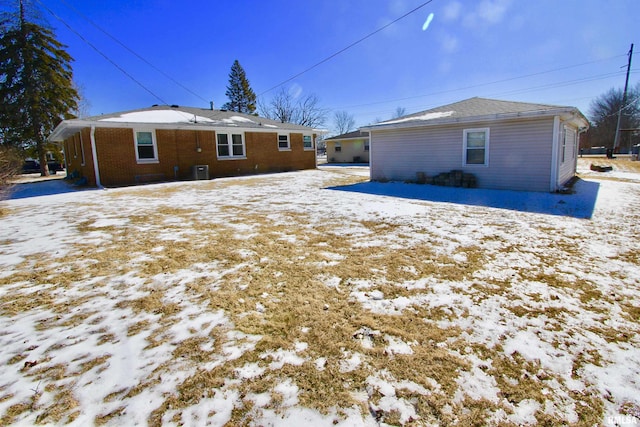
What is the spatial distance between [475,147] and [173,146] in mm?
13360

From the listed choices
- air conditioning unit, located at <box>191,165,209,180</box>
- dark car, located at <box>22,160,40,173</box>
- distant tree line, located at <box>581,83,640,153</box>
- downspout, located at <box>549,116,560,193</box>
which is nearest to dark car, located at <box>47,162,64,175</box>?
dark car, located at <box>22,160,40,173</box>

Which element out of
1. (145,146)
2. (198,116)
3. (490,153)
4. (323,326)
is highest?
(198,116)

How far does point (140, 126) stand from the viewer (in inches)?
522

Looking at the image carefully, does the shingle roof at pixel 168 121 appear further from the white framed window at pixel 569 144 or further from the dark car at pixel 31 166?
the white framed window at pixel 569 144

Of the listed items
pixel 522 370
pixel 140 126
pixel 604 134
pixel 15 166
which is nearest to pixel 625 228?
pixel 522 370

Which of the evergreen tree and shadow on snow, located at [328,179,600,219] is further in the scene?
the evergreen tree

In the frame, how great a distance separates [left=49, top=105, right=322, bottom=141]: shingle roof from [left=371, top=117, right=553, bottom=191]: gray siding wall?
7.91 meters

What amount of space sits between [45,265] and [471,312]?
514 cm

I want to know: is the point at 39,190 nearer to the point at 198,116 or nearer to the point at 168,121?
the point at 168,121

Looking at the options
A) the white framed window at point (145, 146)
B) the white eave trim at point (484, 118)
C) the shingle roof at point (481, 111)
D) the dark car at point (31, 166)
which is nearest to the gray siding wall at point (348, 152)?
the shingle roof at point (481, 111)

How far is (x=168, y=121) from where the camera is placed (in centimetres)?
1421

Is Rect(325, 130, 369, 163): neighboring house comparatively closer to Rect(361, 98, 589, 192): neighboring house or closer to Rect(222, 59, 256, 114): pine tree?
Rect(361, 98, 589, 192): neighboring house

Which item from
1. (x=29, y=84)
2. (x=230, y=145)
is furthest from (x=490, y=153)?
(x=29, y=84)

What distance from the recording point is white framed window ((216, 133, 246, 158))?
1633 centimetres
